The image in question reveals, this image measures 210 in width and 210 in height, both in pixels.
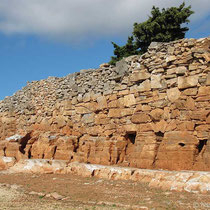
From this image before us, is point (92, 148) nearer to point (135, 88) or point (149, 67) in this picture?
point (135, 88)

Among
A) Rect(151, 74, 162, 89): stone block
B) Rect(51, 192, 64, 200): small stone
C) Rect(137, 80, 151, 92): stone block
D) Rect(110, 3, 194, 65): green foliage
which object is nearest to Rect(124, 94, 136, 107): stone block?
Rect(137, 80, 151, 92): stone block

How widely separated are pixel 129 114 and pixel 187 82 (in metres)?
2.63

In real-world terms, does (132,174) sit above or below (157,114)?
below

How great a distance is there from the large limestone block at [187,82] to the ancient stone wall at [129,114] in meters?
0.03

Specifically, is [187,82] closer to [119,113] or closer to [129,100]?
[129,100]

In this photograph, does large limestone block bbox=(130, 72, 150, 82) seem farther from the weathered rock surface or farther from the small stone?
the small stone

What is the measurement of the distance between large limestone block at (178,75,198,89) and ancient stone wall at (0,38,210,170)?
1.2 inches

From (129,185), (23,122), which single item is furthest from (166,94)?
(23,122)

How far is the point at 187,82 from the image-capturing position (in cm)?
966

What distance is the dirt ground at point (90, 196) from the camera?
697 centimetres

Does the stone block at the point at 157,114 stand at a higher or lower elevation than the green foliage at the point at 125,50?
lower

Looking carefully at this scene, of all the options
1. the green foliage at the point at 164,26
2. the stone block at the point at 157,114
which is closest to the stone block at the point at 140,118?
the stone block at the point at 157,114

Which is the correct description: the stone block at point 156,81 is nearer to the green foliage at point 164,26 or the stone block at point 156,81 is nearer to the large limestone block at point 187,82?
the large limestone block at point 187,82

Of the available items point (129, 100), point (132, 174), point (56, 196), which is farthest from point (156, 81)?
point (56, 196)
